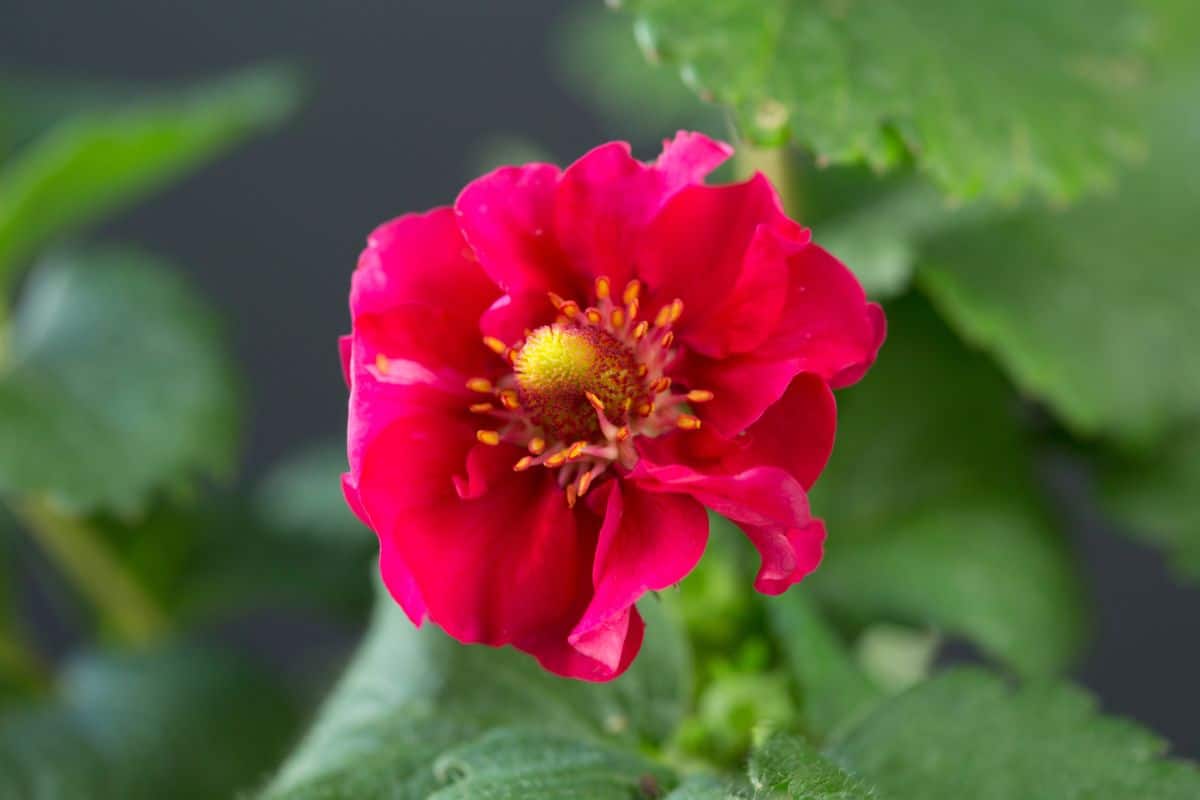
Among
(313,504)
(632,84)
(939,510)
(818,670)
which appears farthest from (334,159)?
(818,670)

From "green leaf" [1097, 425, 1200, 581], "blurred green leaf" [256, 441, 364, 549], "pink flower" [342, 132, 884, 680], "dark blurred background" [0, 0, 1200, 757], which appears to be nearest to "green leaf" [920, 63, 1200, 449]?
"green leaf" [1097, 425, 1200, 581]

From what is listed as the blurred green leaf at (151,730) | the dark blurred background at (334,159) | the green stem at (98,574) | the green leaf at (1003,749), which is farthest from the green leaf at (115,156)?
the dark blurred background at (334,159)

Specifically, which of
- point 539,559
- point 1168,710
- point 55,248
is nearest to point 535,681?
point 539,559

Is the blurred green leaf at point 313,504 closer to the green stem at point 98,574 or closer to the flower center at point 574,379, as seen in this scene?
the green stem at point 98,574

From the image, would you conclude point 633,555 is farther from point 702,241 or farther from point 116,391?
point 116,391

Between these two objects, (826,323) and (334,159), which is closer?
(826,323)

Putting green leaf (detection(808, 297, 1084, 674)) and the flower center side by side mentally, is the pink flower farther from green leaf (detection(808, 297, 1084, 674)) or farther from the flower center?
green leaf (detection(808, 297, 1084, 674))
